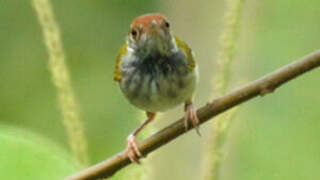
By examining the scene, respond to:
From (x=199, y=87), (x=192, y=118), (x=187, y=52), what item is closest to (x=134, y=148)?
(x=192, y=118)

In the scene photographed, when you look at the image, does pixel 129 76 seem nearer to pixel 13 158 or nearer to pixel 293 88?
pixel 13 158

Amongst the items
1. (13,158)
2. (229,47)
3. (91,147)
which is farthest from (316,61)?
(91,147)

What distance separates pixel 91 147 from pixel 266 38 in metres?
1.21

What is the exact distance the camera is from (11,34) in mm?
6145

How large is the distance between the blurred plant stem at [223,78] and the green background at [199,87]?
71 cm

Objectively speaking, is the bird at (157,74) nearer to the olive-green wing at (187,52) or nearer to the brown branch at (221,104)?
the olive-green wing at (187,52)

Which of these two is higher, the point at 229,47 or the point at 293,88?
the point at 229,47

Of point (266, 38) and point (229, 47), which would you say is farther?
point (266, 38)

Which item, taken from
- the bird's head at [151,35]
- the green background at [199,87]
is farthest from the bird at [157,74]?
the green background at [199,87]

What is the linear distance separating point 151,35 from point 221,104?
338 mm

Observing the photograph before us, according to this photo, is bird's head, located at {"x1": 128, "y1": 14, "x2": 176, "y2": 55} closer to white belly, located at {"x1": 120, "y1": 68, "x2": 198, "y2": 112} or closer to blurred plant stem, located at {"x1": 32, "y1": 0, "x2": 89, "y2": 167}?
white belly, located at {"x1": 120, "y1": 68, "x2": 198, "y2": 112}

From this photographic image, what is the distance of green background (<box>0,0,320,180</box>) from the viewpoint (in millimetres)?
3463

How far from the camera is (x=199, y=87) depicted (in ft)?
11.3

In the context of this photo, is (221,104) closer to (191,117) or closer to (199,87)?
(191,117)
